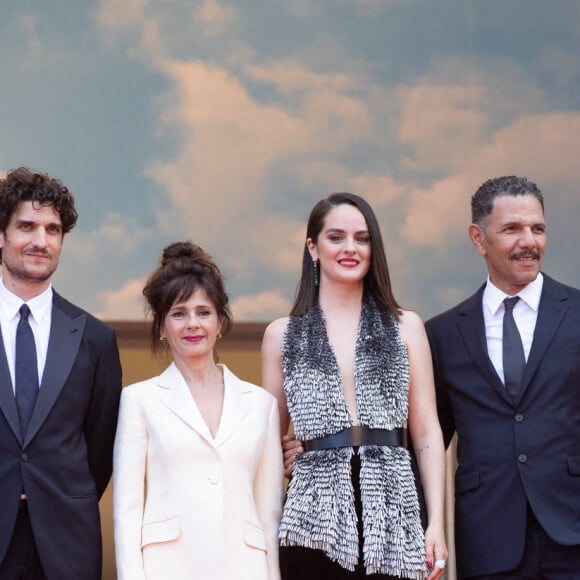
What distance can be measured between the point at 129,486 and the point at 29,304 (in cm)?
58

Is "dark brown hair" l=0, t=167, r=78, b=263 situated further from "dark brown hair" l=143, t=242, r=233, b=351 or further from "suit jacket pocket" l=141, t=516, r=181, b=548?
"suit jacket pocket" l=141, t=516, r=181, b=548

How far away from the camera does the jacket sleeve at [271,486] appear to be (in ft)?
10.7

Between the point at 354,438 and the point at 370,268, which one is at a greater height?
the point at 370,268

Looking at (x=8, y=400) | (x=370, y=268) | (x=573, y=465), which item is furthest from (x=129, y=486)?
(x=573, y=465)

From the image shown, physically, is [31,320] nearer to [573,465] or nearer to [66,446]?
[66,446]

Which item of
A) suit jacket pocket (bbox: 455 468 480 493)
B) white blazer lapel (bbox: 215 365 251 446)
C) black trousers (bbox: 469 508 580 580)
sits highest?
white blazer lapel (bbox: 215 365 251 446)

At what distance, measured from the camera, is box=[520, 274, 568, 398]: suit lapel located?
340 cm

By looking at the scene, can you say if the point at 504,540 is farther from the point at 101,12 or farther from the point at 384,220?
the point at 101,12

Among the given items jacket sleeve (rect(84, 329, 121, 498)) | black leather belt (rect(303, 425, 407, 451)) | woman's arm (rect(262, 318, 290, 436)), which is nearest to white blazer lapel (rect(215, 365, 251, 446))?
woman's arm (rect(262, 318, 290, 436))

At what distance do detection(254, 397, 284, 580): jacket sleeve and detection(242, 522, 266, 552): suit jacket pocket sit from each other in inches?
1.3

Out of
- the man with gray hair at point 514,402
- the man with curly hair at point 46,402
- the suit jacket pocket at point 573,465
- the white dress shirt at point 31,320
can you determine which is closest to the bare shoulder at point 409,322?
the man with gray hair at point 514,402

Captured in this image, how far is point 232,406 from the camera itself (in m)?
3.34

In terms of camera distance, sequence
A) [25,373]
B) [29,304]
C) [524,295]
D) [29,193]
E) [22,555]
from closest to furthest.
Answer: [22,555] → [25,373] → [29,304] → [29,193] → [524,295]

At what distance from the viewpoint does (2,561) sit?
3100mm
